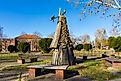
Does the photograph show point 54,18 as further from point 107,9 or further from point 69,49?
point 107,9

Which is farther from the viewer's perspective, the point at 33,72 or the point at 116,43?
the point at 116,43

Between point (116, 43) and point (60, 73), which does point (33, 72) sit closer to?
point (60, 73)

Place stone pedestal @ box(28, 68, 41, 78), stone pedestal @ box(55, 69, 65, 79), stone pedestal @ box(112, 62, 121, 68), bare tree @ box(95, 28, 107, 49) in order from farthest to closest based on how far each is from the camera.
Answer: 1. bare tree @ box(95, 28, 107, 49)
2. stone pedestal @ box(112, 62, 121, 68)
3. stone pedestal @ box(28, 68, 41, 78)
4. stone pedestal @ box(55, 69, 65, 79)

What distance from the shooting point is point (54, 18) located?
2883cm

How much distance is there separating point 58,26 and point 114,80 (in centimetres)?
1270

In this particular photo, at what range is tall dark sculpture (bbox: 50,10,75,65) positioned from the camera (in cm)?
2734

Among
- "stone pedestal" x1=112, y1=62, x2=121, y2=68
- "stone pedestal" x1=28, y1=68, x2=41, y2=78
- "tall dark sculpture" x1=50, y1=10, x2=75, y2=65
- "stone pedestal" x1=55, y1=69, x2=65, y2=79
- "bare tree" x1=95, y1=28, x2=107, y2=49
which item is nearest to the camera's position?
"stone pedestal" x1=55, y1=69, x2=65, y2=79

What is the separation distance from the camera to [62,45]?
90.8 ft

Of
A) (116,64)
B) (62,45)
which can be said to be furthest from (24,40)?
(116,64)

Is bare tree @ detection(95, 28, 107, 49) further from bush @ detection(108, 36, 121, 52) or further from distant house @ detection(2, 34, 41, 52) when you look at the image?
bush @ detection(108, 36, 121, 52)

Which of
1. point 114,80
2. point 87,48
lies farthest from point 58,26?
point 87,48

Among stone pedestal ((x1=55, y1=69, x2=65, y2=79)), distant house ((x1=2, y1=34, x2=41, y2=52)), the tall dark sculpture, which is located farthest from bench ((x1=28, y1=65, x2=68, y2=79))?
distant house ((x1=2, y1=34, x2=41, y2=52))

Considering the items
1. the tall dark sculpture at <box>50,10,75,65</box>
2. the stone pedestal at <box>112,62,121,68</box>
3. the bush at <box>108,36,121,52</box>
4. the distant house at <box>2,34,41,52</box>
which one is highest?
the distant house at <box>2,34,41,52</box>

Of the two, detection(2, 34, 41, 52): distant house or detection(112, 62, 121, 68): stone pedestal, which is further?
detection(2, 34, 41, 52): distant house
